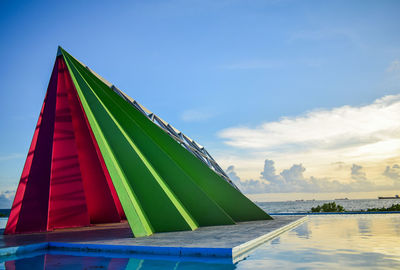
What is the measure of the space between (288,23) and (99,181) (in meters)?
11.4

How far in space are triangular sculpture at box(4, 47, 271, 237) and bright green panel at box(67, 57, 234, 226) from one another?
0.12 ft

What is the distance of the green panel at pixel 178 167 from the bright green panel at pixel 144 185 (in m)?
1.05

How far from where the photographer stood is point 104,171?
52.3ft

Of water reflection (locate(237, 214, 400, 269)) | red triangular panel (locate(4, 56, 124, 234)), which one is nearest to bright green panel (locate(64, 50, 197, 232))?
water reflection (locate(237, 214, 400, 269))

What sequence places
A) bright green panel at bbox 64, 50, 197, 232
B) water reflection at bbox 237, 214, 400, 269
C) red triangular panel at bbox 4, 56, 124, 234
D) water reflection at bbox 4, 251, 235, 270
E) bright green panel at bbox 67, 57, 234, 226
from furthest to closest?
red triangular panel at bbox 4, 56, 124, 234 < bright green panel at bbox 67, 57, 234, 226 < bright green panel at bbox 64, 50, 197, 232 < water reflection at bbox 4, 251, 235, 270 < water reflection at bbox 237, 214, 400, 269

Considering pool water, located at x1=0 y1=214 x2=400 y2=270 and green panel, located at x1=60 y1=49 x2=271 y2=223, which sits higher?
green panel, located at x1=60 y1=49 x2=271 y2=223

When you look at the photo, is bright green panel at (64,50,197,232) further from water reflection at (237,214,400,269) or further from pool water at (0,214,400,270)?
water reflection at (237,214,400,269)

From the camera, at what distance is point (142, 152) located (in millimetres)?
11289

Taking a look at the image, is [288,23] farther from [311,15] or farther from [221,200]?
[221,200]

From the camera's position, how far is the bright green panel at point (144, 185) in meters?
9.83

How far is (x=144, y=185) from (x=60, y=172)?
236 inches

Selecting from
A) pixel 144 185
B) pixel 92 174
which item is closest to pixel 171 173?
pixel 144 185

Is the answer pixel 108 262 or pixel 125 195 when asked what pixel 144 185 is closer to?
pixel 125 195

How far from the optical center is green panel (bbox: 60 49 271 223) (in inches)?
444
